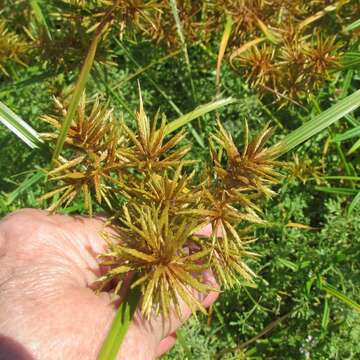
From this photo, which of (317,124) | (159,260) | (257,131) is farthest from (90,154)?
(257,131)

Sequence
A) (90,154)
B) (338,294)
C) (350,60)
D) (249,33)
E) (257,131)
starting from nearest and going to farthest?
1. (90,154)
2. (350,60)
3. (338,294)
4. (249,33)
5. (257,131)

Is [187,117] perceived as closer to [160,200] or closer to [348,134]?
[160,200]

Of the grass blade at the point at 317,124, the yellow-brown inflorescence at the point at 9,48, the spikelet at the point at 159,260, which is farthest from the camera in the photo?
the yellow-brown inflorescence at the point at 9,48

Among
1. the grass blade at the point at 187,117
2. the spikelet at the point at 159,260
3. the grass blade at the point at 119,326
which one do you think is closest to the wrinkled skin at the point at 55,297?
the grass blade at the point at 119,326

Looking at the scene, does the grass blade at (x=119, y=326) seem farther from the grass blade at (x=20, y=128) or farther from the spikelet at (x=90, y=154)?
the grass blade at (x=20, y=128)

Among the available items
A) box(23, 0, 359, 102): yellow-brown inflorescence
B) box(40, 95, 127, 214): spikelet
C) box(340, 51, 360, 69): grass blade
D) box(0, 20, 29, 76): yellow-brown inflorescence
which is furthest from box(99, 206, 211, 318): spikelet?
box(0, 20, 29, 76): yellow-brown inflorescence

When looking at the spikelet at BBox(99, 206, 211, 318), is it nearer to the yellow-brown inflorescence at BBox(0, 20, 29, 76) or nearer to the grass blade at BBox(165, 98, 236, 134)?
the grass blade at BBox(165, 98, 236, 134)

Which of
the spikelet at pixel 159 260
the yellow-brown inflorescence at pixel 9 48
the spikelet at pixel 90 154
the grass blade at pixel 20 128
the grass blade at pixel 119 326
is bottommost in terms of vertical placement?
the grass blade at pixel 119 326
